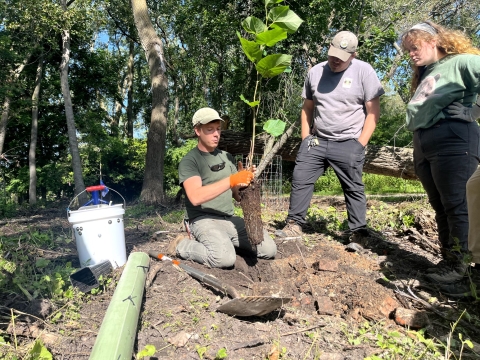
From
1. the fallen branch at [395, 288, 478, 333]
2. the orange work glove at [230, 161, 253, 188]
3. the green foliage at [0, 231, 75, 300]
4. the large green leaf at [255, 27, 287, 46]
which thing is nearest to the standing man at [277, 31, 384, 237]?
the large green leaf at [255, 27, 287, 46]

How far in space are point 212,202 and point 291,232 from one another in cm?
88

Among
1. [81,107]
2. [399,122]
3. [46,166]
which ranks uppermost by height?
[81,107]

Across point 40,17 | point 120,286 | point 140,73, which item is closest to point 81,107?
point 40,17

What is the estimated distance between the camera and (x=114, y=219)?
2553 millimetres

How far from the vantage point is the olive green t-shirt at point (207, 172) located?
105 inches

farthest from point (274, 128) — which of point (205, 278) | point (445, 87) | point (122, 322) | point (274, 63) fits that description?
point (122, 322)

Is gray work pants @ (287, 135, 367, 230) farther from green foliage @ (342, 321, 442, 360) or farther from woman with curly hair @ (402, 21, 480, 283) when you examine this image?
green foliage @ (342, 321, 442, 360)

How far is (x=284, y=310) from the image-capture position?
6.79ft

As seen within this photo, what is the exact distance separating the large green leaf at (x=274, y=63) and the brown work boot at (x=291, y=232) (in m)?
1.37

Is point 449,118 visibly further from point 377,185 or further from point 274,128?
point 377,185

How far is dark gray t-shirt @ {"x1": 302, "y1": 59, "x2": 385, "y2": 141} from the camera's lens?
3.24m

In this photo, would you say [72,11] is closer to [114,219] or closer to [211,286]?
[114,219]

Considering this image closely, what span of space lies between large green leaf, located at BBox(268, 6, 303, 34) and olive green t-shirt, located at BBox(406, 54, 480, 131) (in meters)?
1.18

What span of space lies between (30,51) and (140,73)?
35.6 ft
